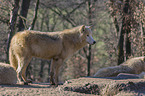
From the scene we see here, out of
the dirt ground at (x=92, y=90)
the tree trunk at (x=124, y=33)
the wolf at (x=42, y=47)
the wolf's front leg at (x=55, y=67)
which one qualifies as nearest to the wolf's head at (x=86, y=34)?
the wolf at (x=42, y=47)

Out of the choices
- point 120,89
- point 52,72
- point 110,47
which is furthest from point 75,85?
point 110,47

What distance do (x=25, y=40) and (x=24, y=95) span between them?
3.13 metres

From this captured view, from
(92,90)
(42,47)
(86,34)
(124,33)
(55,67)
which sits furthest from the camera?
(124,33)

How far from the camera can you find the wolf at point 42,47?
7.54 meters

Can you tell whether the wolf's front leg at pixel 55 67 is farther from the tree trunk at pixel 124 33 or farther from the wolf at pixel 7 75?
the tree trunk at pixel 124 33

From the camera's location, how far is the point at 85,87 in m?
5.64

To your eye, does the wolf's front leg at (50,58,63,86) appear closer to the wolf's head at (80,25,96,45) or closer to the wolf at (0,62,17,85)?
the wolf at (0,62,17,85)

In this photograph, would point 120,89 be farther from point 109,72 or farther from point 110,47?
point 110,47

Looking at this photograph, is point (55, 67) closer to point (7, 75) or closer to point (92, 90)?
point (7, 75)

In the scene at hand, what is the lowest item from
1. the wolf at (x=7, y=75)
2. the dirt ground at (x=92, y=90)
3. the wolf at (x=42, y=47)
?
the dirt ground at (x=92, y=90)

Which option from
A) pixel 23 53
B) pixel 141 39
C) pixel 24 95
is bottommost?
pixel 24 95

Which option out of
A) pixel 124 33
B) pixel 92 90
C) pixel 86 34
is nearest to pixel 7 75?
pixel 92 90

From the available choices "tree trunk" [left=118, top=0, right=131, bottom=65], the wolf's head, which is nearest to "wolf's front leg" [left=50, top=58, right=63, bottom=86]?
the wolf's head

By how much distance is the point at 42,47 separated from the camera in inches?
307
